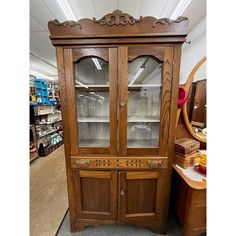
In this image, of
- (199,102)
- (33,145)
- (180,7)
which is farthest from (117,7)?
(33,145)

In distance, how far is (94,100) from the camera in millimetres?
1438

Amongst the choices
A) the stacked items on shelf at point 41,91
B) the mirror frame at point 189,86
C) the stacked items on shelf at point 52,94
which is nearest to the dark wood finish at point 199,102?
the mirror frame at point 189,86

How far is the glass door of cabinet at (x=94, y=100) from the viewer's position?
1.20 metres

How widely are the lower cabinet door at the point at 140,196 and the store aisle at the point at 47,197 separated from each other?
2.71 ft

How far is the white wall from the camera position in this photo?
1.62m

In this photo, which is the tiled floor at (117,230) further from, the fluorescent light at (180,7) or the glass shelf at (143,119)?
the fluorescent light at (180,7)

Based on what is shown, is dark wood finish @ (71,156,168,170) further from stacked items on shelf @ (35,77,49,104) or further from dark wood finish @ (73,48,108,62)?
stacked items on shelf @ (35,77,49,104)

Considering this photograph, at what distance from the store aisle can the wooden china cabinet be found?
1.27 ft

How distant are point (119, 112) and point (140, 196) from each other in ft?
2.74

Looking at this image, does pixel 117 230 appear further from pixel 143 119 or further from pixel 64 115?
pixel 64 115

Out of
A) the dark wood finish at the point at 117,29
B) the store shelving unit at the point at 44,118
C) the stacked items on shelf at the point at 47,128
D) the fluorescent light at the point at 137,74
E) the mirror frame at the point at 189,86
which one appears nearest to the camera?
the dark wood finish at the point at 117,29

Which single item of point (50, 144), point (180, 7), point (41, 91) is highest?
point (180, 7)

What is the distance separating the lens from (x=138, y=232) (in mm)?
1460
